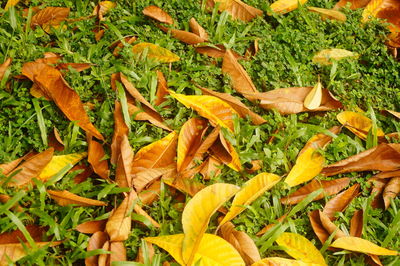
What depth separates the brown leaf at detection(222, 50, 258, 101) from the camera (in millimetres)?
2758

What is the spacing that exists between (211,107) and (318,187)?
66 cm

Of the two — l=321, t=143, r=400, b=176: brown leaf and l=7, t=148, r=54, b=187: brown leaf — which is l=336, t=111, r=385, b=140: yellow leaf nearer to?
l=321, t=143, r=400, b=176: brown leaf

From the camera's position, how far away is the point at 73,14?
2977 mm

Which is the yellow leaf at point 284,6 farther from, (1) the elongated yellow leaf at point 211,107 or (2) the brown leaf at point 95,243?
(2) the brown leaf at point 95,243

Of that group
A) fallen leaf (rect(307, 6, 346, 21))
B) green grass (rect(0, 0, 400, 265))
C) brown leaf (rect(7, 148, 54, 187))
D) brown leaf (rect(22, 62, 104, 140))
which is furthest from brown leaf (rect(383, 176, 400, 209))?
brown leaf (rect(7, 148, 54, 187))

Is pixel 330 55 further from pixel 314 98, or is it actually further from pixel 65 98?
pixel 65 98

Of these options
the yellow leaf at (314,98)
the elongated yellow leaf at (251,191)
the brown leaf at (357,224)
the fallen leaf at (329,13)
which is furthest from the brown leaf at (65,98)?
the fallen leaf at (329,13)

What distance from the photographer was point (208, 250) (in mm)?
2107

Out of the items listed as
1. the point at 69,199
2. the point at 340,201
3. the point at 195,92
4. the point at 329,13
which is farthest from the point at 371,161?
the point at 69,199

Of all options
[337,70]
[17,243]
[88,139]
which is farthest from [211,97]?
[17,243]

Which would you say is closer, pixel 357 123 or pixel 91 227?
pixel 91 227

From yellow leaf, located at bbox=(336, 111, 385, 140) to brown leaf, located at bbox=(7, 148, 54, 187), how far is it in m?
1.49

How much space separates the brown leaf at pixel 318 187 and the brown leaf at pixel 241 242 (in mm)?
308

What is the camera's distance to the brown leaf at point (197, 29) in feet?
9.68
